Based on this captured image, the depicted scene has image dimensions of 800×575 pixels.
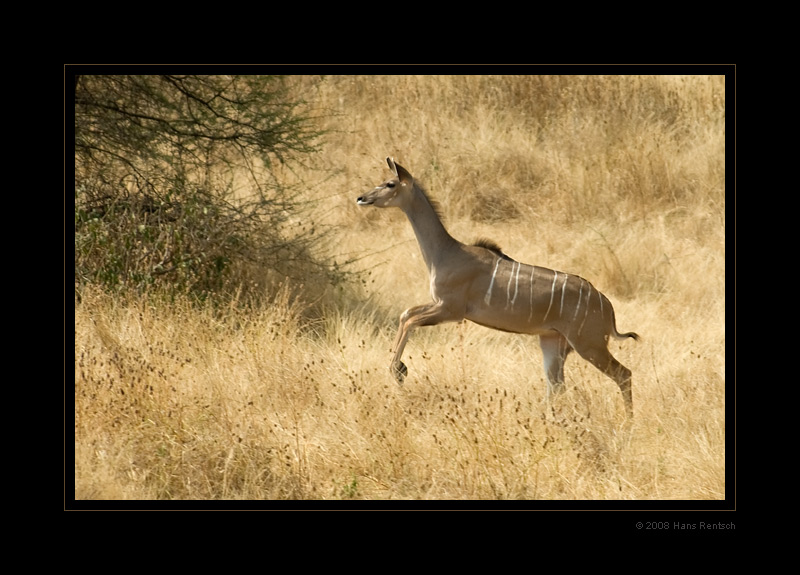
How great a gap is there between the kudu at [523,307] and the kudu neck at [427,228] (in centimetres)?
3

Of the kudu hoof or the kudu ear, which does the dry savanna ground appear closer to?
the kudu hoof

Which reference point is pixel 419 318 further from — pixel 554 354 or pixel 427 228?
pixel 554 354

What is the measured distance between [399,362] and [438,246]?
1.05 m

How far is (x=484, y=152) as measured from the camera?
46.5 ft

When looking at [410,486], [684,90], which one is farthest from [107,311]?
[684,90]

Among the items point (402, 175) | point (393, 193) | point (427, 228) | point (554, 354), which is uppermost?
point (402, 175)

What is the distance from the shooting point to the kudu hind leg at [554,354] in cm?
745

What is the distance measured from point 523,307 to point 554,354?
1.59 ft

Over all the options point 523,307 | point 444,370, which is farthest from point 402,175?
point 444,370

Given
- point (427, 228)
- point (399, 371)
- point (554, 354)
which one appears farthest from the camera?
point (427, 228)

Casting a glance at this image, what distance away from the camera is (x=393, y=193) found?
7.96 m

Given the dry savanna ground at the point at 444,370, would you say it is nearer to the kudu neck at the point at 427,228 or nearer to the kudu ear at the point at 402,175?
the kudu neck at the point at 427,228

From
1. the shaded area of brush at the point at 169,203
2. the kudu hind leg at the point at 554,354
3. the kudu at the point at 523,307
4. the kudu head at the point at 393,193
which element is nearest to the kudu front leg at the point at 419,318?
the kudu at the point at 523,307

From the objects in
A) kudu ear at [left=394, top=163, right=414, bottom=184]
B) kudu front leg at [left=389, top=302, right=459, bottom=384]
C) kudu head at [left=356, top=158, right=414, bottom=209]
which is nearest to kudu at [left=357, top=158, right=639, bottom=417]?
kudu front leg at [left=389, top=302, right=459, bottom=384]
